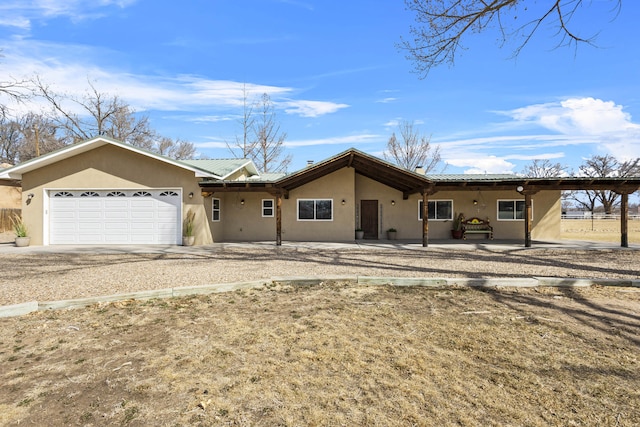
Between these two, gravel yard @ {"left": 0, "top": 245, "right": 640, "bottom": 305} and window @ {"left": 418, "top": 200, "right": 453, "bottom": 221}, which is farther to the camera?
window @ {"left": 418, "top": 200, "right": 453, "bottom": 221}

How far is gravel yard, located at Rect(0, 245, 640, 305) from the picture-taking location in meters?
6.89

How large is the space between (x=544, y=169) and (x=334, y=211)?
158 feet

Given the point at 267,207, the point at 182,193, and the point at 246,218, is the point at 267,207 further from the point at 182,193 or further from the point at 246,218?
the point at 182,193

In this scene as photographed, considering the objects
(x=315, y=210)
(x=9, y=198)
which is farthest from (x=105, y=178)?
(x=9, y=198)

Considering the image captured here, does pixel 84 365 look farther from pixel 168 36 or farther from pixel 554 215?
pixel 554 215

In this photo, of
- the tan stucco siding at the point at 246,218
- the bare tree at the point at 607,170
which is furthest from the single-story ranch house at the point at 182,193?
the bare tree at the point at 607,170

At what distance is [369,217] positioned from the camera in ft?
56.6

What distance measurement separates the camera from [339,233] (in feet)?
53.1

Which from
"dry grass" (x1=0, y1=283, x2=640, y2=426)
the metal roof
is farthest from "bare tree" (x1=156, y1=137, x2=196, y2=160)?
"dry grass" (x1=0, y1=283, x2=640, y2=426)

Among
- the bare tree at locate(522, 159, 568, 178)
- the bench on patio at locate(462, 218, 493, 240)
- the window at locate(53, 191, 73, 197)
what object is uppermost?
the bare tree at locate(522, 159, 568, 178)

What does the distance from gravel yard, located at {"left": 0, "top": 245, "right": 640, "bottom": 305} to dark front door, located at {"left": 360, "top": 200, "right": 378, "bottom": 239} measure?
4325 millimetres

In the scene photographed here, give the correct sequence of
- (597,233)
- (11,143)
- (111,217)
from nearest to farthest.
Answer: (111,217)
(597,233)
(11,143)

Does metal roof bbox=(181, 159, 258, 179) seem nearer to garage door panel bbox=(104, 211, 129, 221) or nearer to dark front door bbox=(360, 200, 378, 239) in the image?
garage door panel bbox=(104, 211, 129, 221)

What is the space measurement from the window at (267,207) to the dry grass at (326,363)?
36.6ft
